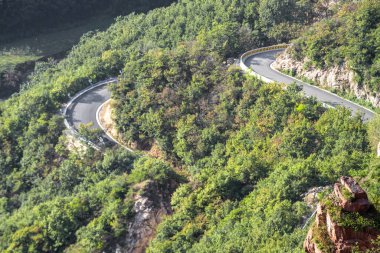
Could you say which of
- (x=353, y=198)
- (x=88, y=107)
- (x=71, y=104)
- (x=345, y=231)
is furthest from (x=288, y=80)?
(x=345, y=231)

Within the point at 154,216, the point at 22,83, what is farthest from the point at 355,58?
the point at 22,83

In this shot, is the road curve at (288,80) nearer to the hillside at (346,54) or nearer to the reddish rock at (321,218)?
the hillside at (346,54)

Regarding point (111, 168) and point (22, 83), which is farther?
point (22, 83)

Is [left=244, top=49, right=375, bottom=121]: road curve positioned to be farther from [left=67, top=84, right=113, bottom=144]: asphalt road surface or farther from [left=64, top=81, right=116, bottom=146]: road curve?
[left=67, top=84, right=113, bottom=144]: asphalt road surface

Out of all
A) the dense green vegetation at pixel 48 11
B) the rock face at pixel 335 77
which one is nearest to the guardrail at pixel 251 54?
the rock face at pixel 335 77

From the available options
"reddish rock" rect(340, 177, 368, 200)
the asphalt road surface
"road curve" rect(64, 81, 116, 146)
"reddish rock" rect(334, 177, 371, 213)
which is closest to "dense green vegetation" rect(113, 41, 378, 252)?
"road curve" rect(64, 81, 116, 146)

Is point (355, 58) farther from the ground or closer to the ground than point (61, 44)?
farther from the ground

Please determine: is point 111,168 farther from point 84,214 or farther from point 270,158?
point 270,158
